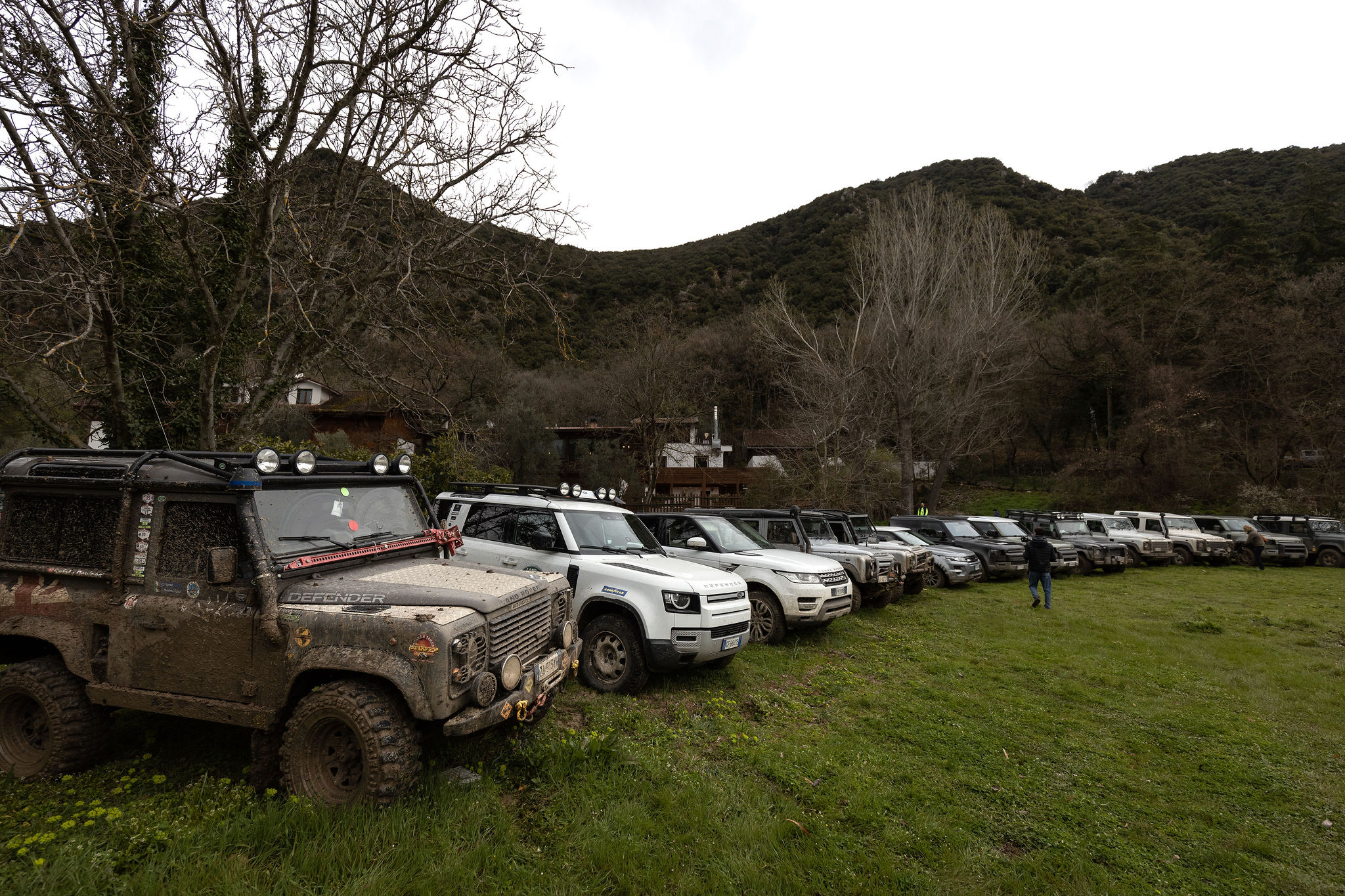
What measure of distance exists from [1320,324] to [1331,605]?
27.6 metres

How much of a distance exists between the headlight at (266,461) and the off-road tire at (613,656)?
3.40 metres

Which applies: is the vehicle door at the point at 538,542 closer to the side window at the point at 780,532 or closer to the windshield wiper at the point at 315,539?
the windshield wiper at the point at 315,539

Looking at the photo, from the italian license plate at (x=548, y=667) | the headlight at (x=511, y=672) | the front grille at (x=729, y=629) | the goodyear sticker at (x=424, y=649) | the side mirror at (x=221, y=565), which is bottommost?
the front grille at (x=729, y=629)

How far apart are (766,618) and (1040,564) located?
688 centimetres

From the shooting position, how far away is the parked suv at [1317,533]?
20.0 meters

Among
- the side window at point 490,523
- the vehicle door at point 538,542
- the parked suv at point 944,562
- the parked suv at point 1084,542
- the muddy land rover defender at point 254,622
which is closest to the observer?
the muddy land rover defender at point 254,622

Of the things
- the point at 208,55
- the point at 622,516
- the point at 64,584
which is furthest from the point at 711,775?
the point at 208,55

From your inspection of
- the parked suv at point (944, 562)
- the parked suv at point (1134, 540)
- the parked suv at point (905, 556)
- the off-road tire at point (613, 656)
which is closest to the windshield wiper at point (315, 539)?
the off-road tire at point (613, 656)

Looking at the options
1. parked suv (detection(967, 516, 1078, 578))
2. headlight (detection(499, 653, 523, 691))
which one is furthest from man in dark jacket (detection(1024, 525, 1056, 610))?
headlight (detection(499, 653, 523, 691))

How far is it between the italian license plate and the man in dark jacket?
36.0 ft

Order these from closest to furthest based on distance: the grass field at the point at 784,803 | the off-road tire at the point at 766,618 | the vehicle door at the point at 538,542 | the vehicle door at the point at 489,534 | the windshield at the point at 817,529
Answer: the grass field at the point at 784,803, the vehicle door at the point at 538,542, the vehicle door at the point at 489,534, the off-road tire at the point at 766,618, the windshield at the point at 817,529

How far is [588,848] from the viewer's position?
11.9 feet

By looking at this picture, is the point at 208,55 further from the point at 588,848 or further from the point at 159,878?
the point at 588,848

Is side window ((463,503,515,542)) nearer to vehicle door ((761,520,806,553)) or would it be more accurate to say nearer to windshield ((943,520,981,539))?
vehicle door ((761,520,806,553))
